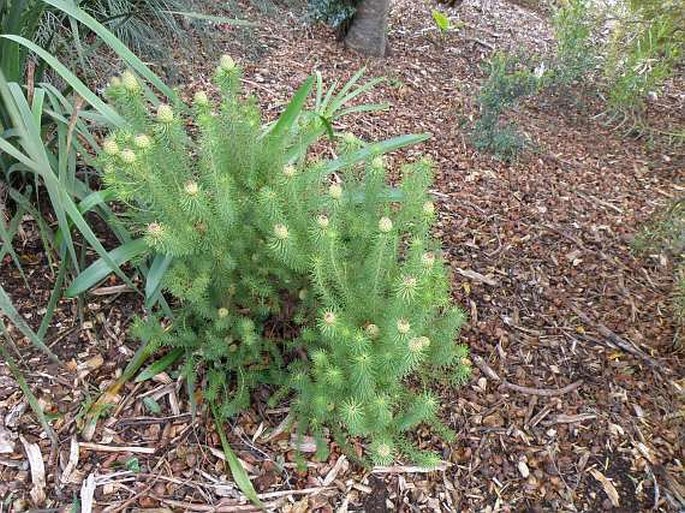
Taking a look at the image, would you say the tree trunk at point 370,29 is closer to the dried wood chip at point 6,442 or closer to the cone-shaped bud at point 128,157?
the cone-shaped bud at point 128,157

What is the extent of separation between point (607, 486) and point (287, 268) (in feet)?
3.32

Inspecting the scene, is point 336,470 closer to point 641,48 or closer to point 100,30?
point 100,30

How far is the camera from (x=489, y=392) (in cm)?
167

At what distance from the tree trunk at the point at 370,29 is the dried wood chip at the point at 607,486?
8.12 feet

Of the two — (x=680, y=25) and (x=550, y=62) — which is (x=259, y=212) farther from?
(x=550, y=62)

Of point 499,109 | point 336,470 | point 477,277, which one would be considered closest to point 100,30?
point 336,470

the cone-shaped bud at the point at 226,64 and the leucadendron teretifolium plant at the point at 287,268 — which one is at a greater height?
the cone-shaped bud at the point at 226,64

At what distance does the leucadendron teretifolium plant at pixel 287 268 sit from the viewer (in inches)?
44.8

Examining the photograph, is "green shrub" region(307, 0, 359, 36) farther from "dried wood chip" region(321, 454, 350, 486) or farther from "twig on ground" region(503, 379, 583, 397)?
"dried wood chip" region(321, 454, 350, 486)

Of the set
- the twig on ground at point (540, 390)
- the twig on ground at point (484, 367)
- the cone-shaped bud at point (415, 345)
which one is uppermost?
the cone-shaped bud at point (415, 345)

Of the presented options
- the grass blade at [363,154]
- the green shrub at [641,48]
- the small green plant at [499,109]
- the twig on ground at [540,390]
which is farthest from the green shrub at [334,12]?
the twig on ground at [540,390]

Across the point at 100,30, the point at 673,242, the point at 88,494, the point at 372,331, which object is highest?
the point at 100,30

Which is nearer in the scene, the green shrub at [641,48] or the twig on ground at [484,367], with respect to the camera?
the twig on ground at [484,367]

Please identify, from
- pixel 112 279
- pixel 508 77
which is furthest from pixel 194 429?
pixel 508 77
